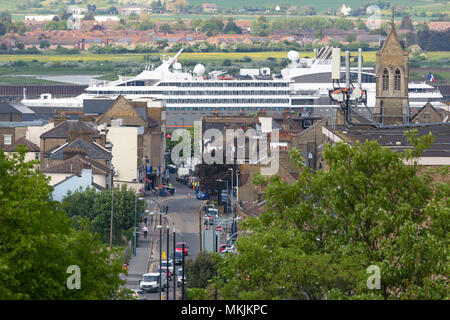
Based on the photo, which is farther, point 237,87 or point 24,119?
point 237,87

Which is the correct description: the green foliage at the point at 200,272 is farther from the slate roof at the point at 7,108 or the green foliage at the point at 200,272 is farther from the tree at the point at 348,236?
the slate roof at the point at 7,108

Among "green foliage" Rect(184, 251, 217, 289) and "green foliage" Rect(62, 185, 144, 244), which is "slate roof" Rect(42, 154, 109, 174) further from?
"green foliage" Rect(184, 251, 217, 289)

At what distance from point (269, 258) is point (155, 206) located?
171 feet

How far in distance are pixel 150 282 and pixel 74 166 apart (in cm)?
2183

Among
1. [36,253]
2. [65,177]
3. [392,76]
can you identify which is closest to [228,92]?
[392,76]

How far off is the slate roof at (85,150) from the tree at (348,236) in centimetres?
4458

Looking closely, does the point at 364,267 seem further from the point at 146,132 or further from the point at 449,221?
the point at 146,132

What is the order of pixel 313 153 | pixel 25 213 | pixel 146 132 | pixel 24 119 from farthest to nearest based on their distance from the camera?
pixel 24 119 → pixel 146 132 → pixel 313 153 → pixel 25 213

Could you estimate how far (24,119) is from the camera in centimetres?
10662

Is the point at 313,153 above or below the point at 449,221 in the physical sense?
below

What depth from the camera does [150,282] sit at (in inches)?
1821

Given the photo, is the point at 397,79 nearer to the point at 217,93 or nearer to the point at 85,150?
the point at 85,150
